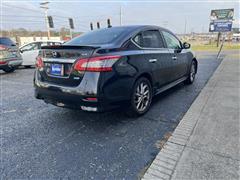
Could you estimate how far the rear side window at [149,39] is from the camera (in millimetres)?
3787

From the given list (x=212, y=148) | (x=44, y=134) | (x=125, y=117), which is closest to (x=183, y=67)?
(x=125, y=117)

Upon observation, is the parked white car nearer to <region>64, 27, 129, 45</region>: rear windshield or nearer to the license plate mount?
<region>64, 27, 129, 45</region>: rear windshield

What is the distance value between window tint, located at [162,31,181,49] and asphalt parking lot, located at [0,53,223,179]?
1351mm

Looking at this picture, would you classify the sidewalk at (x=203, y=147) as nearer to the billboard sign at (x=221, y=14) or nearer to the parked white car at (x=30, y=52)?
the parked white car at (x=30, y=52)

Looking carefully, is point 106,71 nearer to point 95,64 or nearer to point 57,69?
point 95,64

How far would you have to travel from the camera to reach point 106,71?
9.73 ft

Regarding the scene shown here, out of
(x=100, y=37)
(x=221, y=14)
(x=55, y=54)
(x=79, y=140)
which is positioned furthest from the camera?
(x=221, y=14)

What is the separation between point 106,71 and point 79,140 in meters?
1.11

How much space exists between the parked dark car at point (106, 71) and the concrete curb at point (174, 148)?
32.2 inches

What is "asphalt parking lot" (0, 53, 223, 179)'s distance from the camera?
238 cm

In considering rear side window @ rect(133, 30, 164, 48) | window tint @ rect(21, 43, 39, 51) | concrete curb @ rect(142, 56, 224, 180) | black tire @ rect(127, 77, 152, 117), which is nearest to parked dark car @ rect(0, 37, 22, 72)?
window tint @ rect(21, 43, 39, 51)

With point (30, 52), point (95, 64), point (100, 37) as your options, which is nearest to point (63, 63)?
point (95, 64)

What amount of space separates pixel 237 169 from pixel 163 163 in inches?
32.4

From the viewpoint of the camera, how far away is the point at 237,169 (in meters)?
2.30
